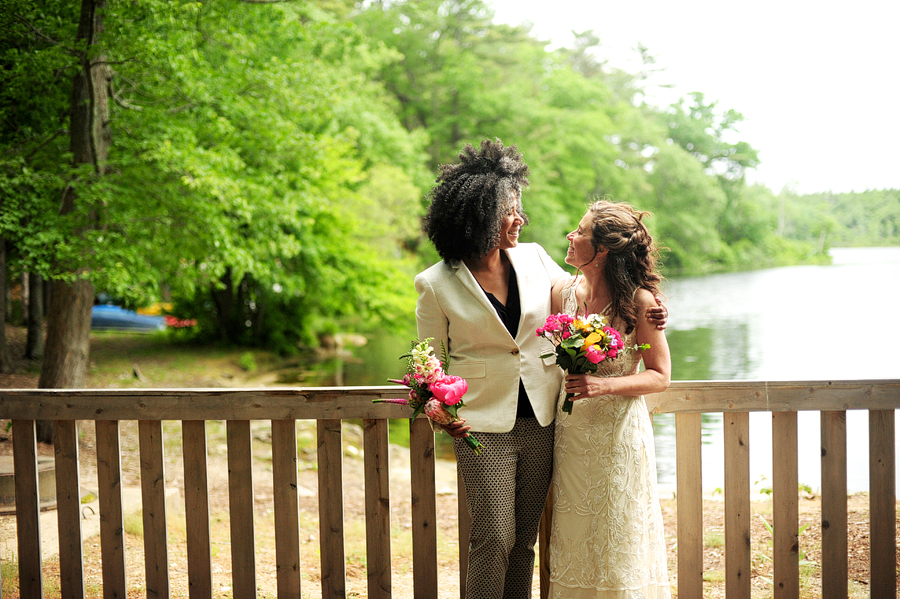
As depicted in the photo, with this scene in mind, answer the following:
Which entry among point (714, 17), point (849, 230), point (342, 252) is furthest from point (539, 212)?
point (714, 17)

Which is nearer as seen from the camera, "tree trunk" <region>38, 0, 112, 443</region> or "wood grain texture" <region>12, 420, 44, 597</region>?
"wood grain texture" <region>12, 420, 44, 597</region>

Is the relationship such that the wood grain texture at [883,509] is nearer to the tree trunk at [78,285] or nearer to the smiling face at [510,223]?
the smiling face at [510,223]

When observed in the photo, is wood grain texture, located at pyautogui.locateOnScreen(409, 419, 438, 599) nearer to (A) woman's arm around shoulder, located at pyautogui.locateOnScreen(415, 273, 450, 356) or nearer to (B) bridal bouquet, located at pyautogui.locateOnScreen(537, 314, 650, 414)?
(A) woman's arm around shoulder, located at pyautogui.locateOnScreen(415, 273, 450, 356)

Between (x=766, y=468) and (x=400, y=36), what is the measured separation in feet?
63.4

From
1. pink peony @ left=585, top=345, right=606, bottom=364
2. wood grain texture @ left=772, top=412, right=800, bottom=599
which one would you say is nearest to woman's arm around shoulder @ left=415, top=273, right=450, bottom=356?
pink peony @ left=585, top=345, right=606, bottom=364

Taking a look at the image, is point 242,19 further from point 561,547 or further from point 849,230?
point 849,230

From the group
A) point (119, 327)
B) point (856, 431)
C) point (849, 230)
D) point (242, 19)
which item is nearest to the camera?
point (242, 19)

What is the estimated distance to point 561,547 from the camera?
214cm

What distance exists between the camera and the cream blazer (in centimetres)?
212

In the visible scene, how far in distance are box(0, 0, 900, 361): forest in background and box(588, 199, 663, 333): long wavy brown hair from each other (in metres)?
0.31

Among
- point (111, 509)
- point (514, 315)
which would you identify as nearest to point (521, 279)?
point (514, 315)

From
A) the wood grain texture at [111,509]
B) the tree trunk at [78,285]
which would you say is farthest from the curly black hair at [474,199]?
the tree trunk at [78,285]

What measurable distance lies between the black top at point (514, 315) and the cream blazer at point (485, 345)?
23 mm

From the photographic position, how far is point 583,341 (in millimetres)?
1895
